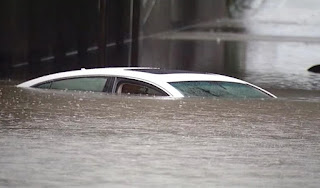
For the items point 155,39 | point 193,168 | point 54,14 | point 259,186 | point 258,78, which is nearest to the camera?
point 259,186

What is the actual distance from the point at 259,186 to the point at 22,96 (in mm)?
4743

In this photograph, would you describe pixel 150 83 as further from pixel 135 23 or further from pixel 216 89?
pixel 135 23

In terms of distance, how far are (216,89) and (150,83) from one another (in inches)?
33.8

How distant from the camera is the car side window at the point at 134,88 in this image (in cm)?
976

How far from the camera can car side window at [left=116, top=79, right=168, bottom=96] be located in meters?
9.76

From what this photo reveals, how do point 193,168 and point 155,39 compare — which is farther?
point 155,39

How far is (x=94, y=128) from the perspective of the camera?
6598 mm

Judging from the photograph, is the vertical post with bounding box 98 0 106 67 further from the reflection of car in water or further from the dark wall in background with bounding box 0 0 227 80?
the reflection of car in water

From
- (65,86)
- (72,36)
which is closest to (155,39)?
(72,36)

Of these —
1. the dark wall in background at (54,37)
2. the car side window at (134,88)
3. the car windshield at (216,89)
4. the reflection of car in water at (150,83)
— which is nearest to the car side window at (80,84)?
the reflection of car in water at (150,83)

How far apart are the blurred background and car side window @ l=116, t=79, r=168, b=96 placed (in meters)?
9.46

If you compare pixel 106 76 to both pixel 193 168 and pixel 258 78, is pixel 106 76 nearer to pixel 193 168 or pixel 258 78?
pixel 193 168

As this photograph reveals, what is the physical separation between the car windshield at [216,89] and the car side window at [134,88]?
25cm

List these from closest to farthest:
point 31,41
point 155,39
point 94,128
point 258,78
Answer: point 94,128
point 258,78
point 31,41
point 155,39
